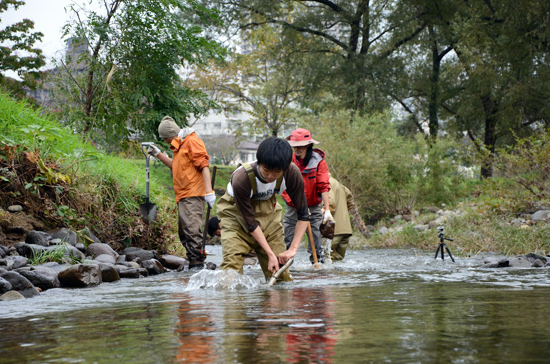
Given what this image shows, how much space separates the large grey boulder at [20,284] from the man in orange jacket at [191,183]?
2.92 meters

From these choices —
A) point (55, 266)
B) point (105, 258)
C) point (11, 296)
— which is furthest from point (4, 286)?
point (105, 258)

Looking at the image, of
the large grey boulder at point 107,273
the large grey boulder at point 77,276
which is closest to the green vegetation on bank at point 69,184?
the large grey boulder at point 107,273

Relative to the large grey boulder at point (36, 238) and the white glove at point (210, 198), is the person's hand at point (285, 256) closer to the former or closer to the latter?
the white glove at point (210, 198)

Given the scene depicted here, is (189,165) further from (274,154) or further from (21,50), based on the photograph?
(21,50)

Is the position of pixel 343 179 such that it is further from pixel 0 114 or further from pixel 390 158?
pixel 0 114

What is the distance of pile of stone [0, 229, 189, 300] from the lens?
590 centimetres

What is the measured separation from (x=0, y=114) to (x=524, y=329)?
8497mm

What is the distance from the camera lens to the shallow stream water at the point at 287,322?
110 inches

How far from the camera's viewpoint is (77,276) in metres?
6.63

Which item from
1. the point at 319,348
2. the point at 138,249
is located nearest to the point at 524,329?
the point at 319,348

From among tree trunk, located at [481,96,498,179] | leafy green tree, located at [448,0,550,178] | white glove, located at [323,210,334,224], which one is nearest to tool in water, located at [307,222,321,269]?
white glove, located at [323,210,334,224]

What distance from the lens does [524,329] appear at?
129 inches

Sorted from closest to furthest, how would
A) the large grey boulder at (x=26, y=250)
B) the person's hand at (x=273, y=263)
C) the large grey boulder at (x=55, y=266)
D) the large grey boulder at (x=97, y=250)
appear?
1. the person's hand at (x=273, y=263)
2. the large grey boulder at (x=55, y=266)
3. the large grey boulder at (x=26, y=250)
4. the large grey boulder at (x=97, y=250)

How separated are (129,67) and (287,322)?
10.2m
